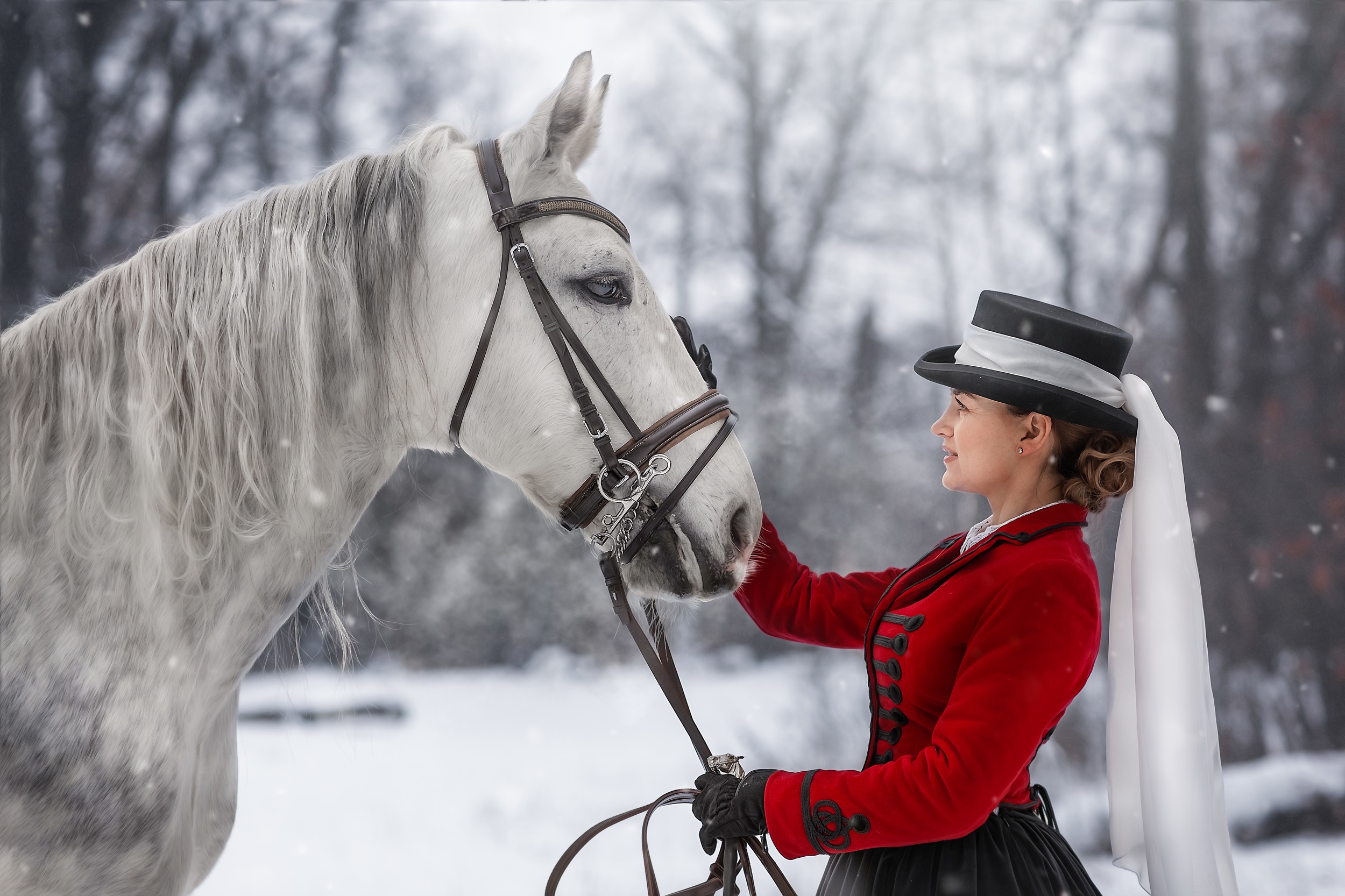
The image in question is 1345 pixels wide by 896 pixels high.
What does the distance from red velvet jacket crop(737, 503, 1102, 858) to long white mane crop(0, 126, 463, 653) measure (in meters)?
0.87

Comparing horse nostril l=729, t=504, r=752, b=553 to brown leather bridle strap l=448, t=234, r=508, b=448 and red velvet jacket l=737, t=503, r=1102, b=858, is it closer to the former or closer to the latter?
red velvet jacket l=737, t=503, r=1102, b=858

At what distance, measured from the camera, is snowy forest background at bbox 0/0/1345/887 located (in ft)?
9.80

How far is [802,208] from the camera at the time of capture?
3551 mm

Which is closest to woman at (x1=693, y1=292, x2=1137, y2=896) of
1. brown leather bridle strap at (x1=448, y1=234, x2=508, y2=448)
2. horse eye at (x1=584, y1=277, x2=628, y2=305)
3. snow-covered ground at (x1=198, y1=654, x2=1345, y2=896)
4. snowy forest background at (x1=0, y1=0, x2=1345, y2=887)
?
horse eye at (x1=584, y1=277, x2=628, y2=305)

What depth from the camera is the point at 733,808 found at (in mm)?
915

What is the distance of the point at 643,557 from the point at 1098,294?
3114 millimetres

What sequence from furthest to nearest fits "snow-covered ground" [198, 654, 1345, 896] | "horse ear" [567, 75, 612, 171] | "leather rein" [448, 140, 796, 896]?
"snow-covered ground" [198, 654, 1345, 896]
"horse ear" [567, 75, 612, 171]
"leather rein" [448, 140, 796, 896]

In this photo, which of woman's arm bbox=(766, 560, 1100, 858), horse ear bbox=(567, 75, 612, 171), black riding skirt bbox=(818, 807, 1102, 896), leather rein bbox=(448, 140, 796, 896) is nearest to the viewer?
woman's arm bbox=(766, 560, 1100, 858)

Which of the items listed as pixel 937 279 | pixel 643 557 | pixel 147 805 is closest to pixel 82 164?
pixel 147 805

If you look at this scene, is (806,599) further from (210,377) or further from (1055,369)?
(210,377)

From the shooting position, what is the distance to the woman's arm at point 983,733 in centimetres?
79

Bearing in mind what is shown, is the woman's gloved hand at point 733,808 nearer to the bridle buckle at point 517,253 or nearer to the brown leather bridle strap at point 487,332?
the bridle buckle at point 517,253

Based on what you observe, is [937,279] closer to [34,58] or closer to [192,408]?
[192,408]

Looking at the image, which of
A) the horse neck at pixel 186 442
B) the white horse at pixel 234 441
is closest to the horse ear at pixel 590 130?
the white horse at pixel 234 441
